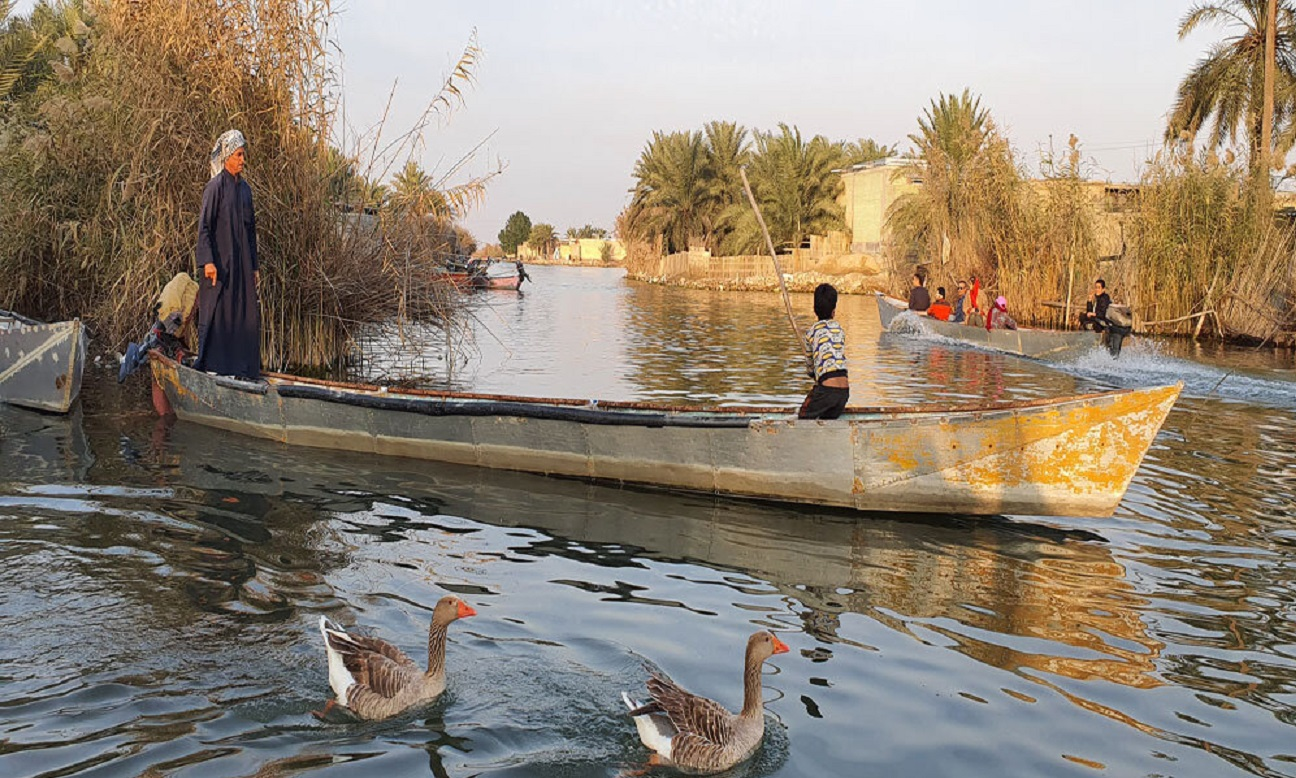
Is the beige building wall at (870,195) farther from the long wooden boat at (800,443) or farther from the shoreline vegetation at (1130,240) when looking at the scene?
the long wooden boat at (800,443)

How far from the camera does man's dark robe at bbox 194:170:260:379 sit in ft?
33.1

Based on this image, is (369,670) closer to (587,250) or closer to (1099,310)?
(1099,310)

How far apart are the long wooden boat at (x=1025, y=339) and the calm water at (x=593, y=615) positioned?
27.2 ft

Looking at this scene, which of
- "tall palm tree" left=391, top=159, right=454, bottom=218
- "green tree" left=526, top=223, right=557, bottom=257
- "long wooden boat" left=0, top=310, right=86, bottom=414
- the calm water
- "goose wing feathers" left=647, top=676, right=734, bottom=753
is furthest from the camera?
"green tree" left=526, top=223, right=557, bottom=257

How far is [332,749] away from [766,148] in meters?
52.5

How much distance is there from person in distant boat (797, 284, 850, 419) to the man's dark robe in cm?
559

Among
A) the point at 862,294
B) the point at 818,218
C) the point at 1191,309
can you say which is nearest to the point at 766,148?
the point at 818,218

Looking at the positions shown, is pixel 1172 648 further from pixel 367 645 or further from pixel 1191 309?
pixel 1191 309

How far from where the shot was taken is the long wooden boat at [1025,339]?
19.1m

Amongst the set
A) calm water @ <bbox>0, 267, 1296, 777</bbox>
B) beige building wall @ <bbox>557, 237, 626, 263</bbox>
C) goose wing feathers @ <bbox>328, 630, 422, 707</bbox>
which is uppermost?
beige building wall @ <bbox>557, 237, 626, 263</bbox>

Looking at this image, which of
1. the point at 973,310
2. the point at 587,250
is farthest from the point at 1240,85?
the point at 587,250

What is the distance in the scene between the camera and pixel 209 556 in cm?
682

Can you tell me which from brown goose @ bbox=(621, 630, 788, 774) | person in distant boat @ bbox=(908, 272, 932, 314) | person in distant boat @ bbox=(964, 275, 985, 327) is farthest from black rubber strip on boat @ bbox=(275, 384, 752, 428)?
person in distant boat @ bbox=(908, 272, 932, 314)

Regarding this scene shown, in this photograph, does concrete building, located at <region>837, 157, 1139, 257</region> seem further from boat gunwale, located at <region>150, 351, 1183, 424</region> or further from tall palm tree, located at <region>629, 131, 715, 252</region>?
boat gunwale, located at <region>150, 351, 1183, 424</region>
